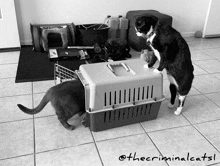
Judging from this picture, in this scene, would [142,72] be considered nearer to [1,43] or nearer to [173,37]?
[173,37]

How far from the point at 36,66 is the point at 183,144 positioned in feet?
5.32

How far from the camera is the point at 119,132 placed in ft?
4.79

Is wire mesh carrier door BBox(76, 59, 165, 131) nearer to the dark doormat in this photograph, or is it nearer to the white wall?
the dark doormat

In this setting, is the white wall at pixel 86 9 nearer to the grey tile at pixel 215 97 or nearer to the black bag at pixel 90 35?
the black bag at pixel 90 35

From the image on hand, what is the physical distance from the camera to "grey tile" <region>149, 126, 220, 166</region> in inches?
51.1

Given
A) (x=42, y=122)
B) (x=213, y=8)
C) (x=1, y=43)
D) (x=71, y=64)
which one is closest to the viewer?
(x=42, y=122)

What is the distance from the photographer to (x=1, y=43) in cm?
271

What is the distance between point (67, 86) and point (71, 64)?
97 centimetres

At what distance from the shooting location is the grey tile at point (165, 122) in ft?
5.00

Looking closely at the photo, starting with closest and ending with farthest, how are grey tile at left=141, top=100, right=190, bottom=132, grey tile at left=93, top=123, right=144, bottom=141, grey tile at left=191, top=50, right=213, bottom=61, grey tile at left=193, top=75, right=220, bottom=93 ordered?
1. grey tile at left=93, top=123, right=144, bottom=141
2. grey tile at left=141, top=100, right=190, bottom=132
3. grey tile at left=193, top=75, right=220, bottom=93
4. grey tile at left=191, top=50, right=213, bottom=61

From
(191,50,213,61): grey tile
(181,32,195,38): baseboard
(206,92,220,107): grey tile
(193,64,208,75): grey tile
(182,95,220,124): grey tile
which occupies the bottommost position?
(182,95,220,124): grey tile

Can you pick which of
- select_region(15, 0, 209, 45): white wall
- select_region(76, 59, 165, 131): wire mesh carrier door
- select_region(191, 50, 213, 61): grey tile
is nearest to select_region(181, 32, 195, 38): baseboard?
select_region(15, 0, 209, 45): white wall

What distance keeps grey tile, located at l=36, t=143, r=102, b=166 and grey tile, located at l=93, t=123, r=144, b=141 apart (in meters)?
0.11

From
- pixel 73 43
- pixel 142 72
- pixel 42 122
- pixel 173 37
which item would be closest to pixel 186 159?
pixel 142 72
